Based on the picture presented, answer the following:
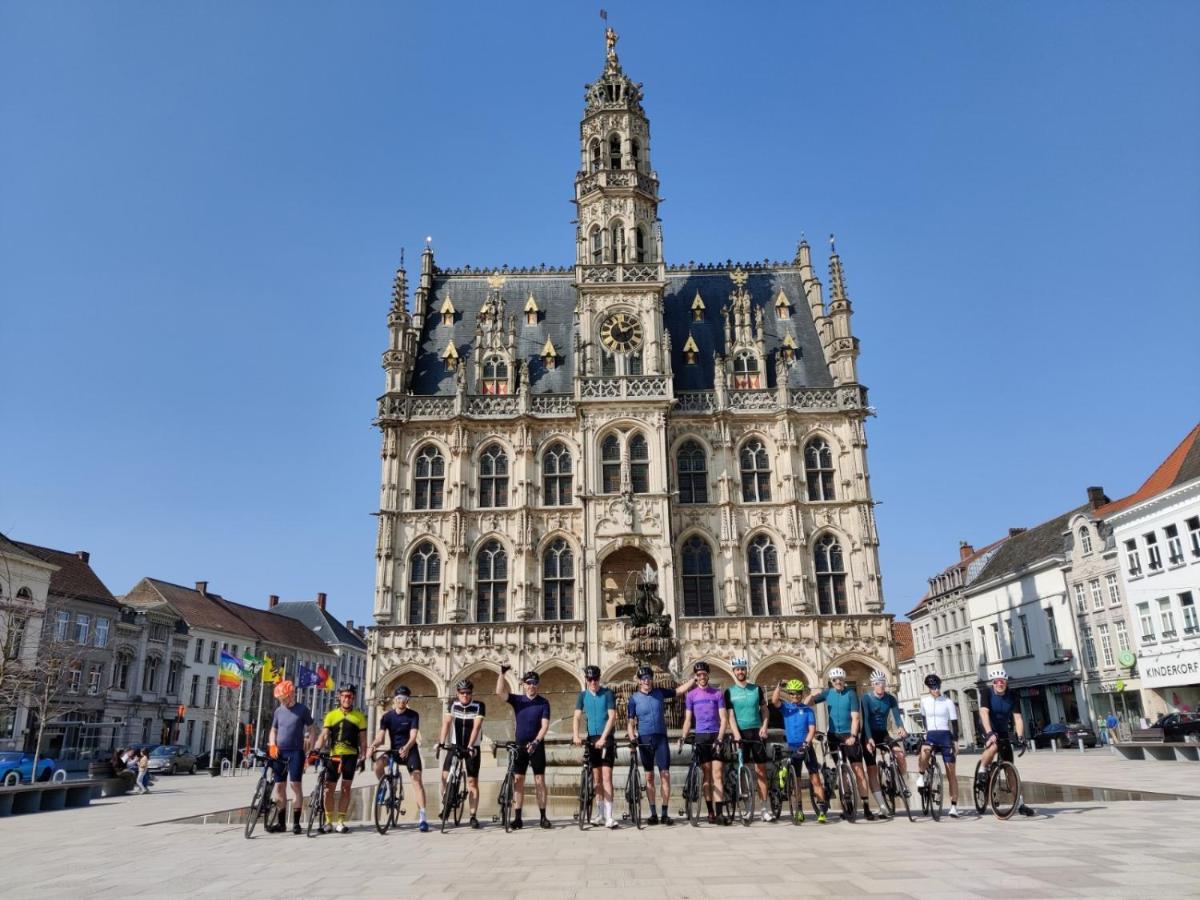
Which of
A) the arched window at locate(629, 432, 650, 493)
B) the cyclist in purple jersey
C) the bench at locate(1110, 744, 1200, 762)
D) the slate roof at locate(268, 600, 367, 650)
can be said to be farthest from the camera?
the slate roof at locate(268, 600, 367, 650)

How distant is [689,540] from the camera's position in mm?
36406

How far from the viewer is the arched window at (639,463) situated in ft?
119

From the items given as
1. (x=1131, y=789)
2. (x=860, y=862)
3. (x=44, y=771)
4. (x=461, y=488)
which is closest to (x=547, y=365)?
(x=461, y=488)

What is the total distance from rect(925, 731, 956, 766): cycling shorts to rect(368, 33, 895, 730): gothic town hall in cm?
2161

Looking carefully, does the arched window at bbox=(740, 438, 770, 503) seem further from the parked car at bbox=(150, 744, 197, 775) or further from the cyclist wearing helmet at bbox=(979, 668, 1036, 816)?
the parked car at bbox=(150, 744, 197, 775)

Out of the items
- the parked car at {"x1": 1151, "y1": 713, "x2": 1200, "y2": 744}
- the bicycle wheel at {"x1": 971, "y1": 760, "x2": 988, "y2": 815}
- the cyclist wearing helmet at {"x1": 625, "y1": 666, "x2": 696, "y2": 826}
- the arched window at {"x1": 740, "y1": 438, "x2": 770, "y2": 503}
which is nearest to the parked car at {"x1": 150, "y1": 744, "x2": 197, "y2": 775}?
the arched window at {"x1": 740, "y1": 438, "x2": 770, "y2": 503}

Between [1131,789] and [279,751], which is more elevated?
[279,751]

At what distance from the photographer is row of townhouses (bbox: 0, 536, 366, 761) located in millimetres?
38688

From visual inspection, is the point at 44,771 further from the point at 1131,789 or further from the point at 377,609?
the point at 1131,789

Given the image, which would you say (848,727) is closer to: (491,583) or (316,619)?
(491,583)

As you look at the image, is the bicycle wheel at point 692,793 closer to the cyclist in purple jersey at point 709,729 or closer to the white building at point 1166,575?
the cyclist in purple jersey at point 709,729

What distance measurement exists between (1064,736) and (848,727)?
3131 centimetres

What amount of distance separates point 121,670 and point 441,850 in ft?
168

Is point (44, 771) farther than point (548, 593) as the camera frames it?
No
